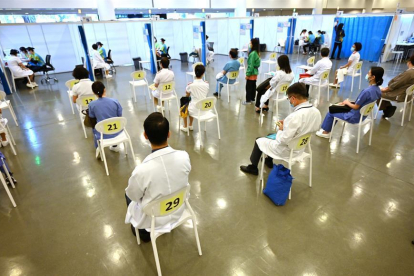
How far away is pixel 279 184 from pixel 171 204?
140cm

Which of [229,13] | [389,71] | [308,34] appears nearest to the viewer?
[389,71]

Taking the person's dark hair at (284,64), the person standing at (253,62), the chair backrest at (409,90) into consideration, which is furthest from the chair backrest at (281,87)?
the chair backrest at (409,90)

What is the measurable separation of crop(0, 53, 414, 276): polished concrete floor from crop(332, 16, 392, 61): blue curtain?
336 inches

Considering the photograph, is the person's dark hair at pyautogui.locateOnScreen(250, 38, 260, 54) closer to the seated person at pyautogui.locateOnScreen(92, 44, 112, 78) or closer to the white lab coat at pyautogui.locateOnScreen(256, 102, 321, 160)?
the white lab coat at pyautogui.locateOnScreen(256, 102, 321, 160)

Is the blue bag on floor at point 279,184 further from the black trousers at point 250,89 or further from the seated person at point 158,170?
the black trousers at point 250,89

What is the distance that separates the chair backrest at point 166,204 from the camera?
5.39 feet

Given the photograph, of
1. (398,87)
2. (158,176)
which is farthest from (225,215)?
(398,87)

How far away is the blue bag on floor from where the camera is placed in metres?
2.62

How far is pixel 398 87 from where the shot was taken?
4.53 m

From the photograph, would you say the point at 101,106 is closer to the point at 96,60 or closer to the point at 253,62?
the point at 253,62

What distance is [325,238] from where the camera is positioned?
2.30 m

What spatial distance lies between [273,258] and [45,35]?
12014 millimetres

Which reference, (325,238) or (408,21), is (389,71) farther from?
(325,238)

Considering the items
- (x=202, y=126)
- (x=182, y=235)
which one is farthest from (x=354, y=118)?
(x=182, y=235)
